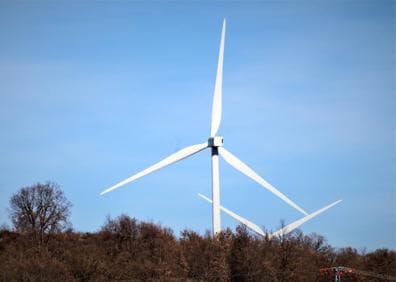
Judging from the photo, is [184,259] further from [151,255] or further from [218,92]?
[218,92]

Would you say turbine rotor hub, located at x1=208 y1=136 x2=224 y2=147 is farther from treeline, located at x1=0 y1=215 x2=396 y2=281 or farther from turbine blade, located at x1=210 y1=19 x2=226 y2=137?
treeline, located at x1=0 y1=215 x2=396 y2=281

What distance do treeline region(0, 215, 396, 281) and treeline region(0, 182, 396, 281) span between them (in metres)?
0.09

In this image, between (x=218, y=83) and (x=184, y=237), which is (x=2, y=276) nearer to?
(x=218, y=83)

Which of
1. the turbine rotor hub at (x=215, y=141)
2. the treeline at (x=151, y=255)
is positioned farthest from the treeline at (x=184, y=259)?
the turbine rotor hub at (x=215, y=141)

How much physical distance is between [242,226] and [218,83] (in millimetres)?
26163

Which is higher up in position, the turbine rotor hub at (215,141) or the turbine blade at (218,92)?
the turbine blade at (218,92)

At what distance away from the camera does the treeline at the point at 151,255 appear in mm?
74250

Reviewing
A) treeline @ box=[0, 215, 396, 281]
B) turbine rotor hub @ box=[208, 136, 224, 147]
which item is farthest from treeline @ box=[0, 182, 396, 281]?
turbine rotor hub @ box=[208, 136, 224, 147]

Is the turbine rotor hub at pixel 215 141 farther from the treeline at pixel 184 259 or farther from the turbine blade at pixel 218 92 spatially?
the treeline at pixel 184 259

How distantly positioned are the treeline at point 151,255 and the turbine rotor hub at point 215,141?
1338 centimetres

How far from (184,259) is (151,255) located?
5.76 meters

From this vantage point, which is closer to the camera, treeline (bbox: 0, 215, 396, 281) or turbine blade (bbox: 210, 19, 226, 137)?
treeline (bbox: 0, 215, 396, 281)

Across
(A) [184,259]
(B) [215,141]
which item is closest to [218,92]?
(B) [215,141]

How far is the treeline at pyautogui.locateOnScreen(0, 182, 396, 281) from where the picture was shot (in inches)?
2923
